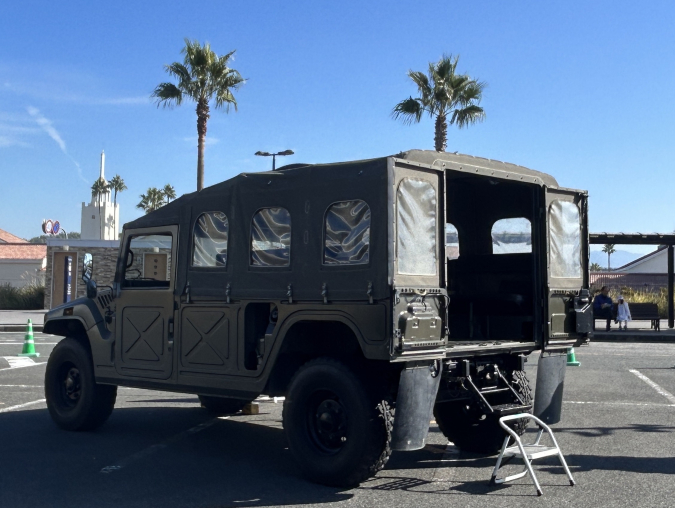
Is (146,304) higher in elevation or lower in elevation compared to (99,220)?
lower

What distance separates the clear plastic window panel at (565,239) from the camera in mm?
7797

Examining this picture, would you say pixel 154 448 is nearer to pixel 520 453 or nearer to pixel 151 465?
pixel 151 465

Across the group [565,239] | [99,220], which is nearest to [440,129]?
[565,239]

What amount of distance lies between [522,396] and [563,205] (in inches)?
76.9

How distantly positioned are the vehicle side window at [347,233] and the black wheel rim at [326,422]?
1.08 metres

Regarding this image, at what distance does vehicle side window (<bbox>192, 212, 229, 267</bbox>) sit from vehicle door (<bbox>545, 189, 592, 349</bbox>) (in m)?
3.08

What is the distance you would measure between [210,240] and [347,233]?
1.66m

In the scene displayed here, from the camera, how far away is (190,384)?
24.2 feet

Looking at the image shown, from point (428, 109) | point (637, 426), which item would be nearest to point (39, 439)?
point (637, 426)

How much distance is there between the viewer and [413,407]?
595cm

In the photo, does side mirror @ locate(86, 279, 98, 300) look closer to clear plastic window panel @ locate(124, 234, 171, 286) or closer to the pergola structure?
clear plastic window panel @ locate(124, 234, 171, 286)

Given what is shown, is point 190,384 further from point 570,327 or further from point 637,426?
point 637,426

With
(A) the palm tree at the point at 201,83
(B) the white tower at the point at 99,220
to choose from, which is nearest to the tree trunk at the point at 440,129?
(A) the palm tree at the point at 201,83

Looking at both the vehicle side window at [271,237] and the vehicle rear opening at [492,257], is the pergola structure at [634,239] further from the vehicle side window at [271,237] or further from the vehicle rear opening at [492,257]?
the vehicle side window at [271,237]
